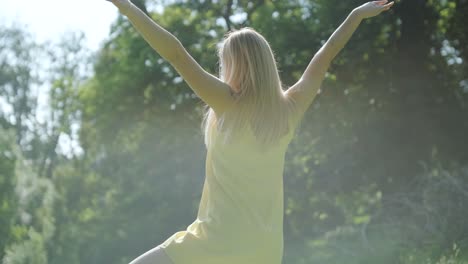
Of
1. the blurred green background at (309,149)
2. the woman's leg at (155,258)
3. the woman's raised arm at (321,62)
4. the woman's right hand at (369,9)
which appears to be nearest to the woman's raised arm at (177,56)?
the woman's raised arm at (321,62)

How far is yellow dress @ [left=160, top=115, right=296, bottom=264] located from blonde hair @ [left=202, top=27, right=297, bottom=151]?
0.04 meters

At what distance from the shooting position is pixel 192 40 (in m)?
18.6

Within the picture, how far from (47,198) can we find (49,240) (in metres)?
1.33

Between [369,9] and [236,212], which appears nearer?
[236,212]

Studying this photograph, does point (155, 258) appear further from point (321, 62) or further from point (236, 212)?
point (321, 62)

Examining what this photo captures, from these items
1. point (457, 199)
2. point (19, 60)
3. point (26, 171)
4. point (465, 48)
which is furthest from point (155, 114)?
point (19, 60)

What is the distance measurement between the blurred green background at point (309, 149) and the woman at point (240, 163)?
18.8ft

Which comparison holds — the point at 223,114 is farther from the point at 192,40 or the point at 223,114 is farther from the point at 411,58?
the point at 192,40

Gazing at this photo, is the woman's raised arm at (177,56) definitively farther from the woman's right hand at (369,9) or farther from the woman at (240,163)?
the woman's right hand at (369,9)

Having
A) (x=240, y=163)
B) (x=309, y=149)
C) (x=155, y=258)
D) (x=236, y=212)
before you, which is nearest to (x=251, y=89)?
(x=240, y=163)

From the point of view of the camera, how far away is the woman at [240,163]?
2613 millimetres

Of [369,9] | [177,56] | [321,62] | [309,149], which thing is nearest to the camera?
[177,56]

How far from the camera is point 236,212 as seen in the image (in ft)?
8.71

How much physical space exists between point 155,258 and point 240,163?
444mm
